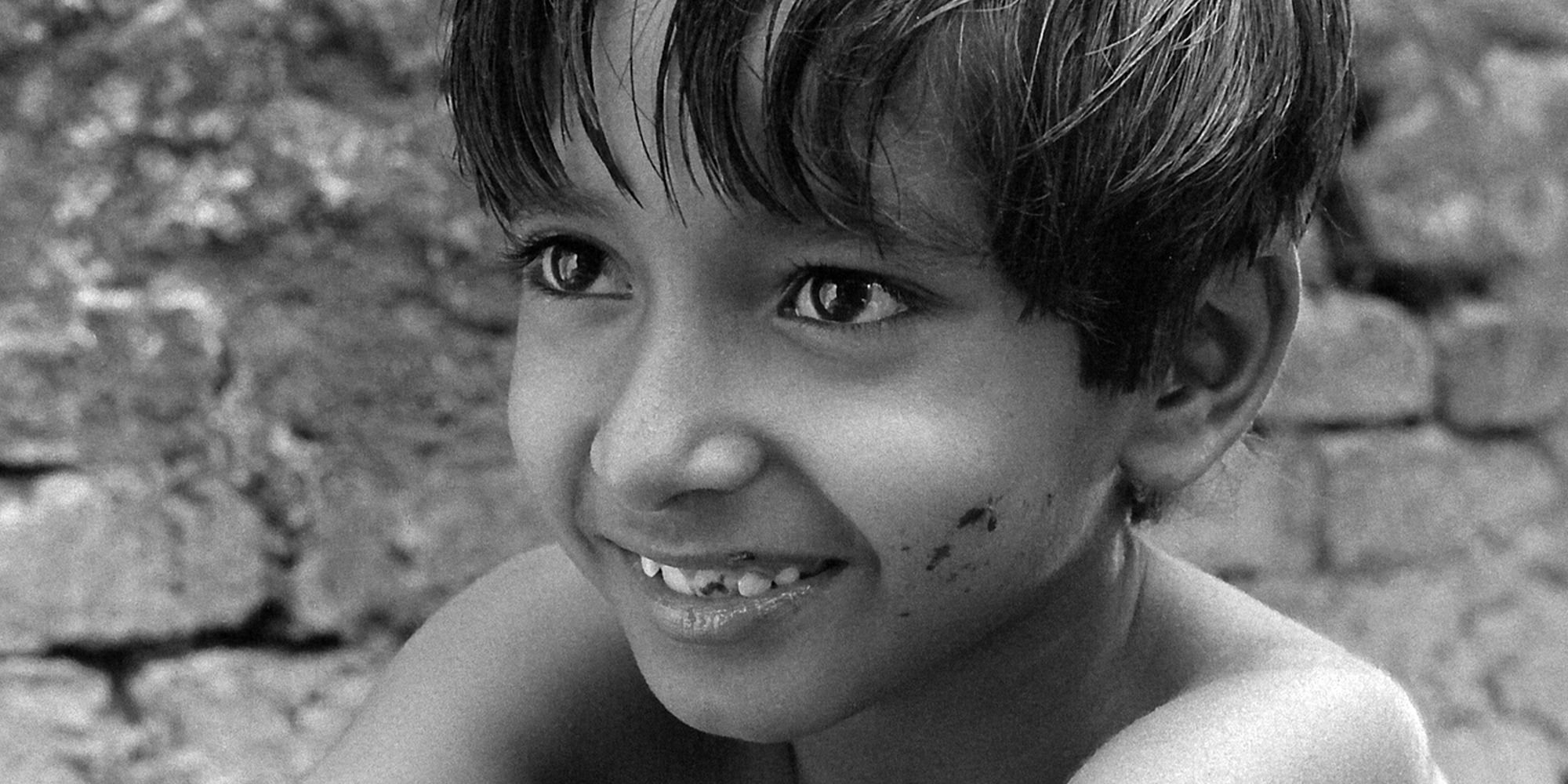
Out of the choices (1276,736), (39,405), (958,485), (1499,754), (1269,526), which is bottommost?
(1499,754)

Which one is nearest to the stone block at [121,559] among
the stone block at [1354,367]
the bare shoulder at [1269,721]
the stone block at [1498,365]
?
the bare shoulder at [1269,721]

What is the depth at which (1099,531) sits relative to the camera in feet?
4.67

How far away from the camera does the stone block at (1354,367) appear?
2725 millimetres

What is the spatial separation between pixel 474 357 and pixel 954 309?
3.35ft

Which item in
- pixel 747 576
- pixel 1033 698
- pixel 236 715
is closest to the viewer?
pixel 747 576

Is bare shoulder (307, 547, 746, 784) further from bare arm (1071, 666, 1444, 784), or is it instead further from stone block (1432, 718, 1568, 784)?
stone block (1432, 718, 1568, 784)

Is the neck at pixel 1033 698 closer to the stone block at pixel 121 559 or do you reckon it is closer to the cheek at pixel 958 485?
the cheek at pixel 958 485

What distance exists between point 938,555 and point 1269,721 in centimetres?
23

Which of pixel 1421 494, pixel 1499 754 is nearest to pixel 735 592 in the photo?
pixel 1421 494

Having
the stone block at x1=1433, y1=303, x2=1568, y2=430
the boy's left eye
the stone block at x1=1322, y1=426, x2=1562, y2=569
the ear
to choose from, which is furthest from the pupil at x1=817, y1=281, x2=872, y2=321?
the stone block at x1=1433, y1=303, x2=1568, y2=430

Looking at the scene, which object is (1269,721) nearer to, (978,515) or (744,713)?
(978,515)

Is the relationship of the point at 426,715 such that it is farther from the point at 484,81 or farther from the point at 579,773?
the point at 484,81

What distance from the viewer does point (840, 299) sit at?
1.19 m

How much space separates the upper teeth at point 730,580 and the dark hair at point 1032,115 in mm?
226
